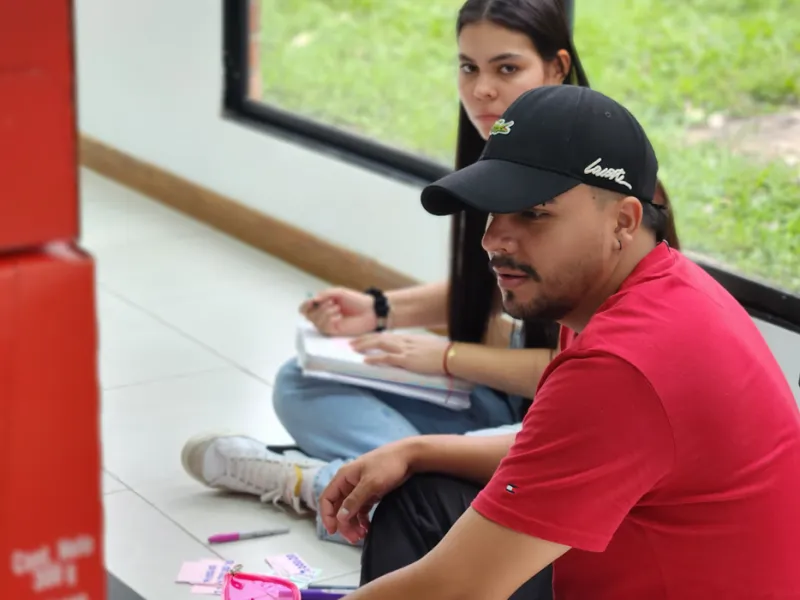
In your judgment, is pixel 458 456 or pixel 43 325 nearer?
pixel 43 325

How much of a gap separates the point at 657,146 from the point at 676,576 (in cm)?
209

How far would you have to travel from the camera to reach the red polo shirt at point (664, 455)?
1226 millimetres

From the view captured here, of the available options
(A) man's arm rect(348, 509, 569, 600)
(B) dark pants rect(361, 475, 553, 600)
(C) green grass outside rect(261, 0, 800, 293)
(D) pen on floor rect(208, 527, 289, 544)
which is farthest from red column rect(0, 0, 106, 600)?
(C) green grass outside rect(261, 0, 800, 293)

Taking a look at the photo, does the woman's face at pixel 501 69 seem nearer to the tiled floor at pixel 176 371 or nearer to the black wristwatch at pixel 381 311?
the black wristwatch at pixel 381 311

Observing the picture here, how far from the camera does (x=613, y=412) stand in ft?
3.98

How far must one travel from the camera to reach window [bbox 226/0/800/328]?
2.95 meters

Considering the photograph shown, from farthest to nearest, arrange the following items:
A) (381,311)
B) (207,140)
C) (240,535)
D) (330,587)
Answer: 1. (207,140)
2. (381,311)
3. (240,535)
4. (330,587)

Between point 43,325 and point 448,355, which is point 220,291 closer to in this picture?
point 448,355

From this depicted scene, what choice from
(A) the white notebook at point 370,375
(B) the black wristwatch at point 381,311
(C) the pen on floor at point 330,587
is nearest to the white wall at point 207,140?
(B) the black wristwatch at point 381,311

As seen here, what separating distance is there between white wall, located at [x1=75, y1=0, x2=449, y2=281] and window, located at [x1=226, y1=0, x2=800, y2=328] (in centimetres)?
9

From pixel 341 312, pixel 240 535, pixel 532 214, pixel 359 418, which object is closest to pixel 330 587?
pixel 240 535

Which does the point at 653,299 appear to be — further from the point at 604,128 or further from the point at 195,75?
the point at 195,75

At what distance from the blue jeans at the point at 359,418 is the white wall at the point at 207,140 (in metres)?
0.92

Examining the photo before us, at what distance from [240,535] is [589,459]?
4.00ft
